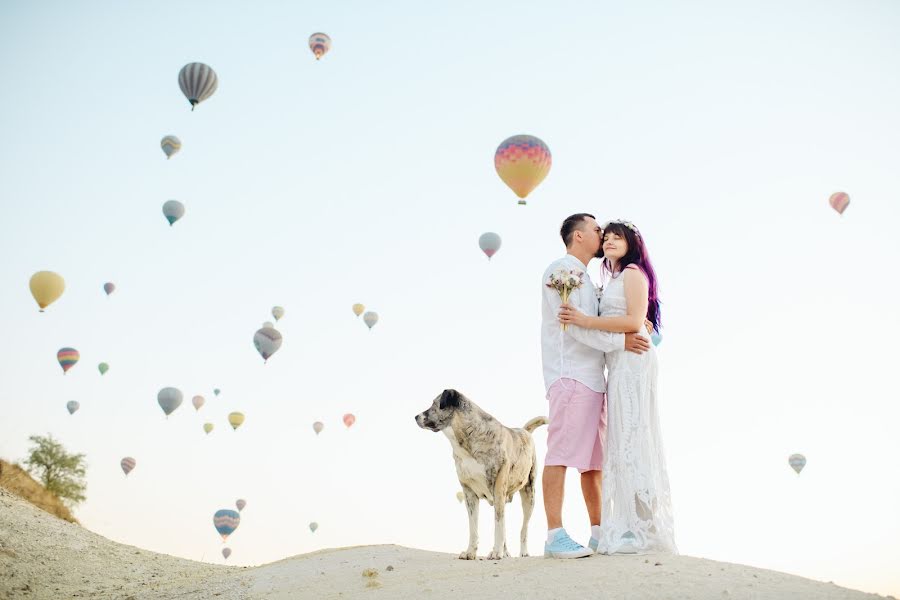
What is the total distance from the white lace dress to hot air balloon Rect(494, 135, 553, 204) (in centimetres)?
1945

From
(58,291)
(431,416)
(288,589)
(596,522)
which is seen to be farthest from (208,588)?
(58,291)

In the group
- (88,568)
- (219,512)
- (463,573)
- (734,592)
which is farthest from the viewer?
(219,512)

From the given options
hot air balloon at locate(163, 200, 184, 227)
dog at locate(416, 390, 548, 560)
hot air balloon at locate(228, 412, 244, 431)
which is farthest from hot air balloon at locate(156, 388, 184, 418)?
dog at locate(416, 390, 548, 560)

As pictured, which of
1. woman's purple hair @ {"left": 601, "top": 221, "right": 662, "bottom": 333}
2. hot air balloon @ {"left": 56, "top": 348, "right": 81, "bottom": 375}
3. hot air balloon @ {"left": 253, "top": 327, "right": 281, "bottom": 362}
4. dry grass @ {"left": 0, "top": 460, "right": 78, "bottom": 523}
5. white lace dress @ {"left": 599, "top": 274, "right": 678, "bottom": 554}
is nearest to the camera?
white lace dress @ {"left": 599, "top": 274, "right": 678, "bottom": 554}

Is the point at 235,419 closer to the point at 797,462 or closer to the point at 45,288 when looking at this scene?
the point at 45,288

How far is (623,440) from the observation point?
847cm

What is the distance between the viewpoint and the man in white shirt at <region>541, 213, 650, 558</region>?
8.55 meters

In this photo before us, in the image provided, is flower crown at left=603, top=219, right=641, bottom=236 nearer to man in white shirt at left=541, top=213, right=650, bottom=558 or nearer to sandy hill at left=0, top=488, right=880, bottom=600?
man in white shirt at left=541, top=213, right=650, bottom=558

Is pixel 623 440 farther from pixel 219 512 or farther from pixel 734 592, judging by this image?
pixel 219 512

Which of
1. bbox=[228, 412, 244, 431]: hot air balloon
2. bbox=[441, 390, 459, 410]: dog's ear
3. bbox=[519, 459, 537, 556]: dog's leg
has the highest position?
bbox=[228, 412, 244, 431]: hot air balloon

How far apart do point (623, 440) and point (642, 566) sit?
133 cm

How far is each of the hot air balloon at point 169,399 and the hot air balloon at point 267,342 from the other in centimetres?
765

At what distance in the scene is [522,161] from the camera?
90.7ft

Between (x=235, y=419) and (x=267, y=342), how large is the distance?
1317 centimetres
